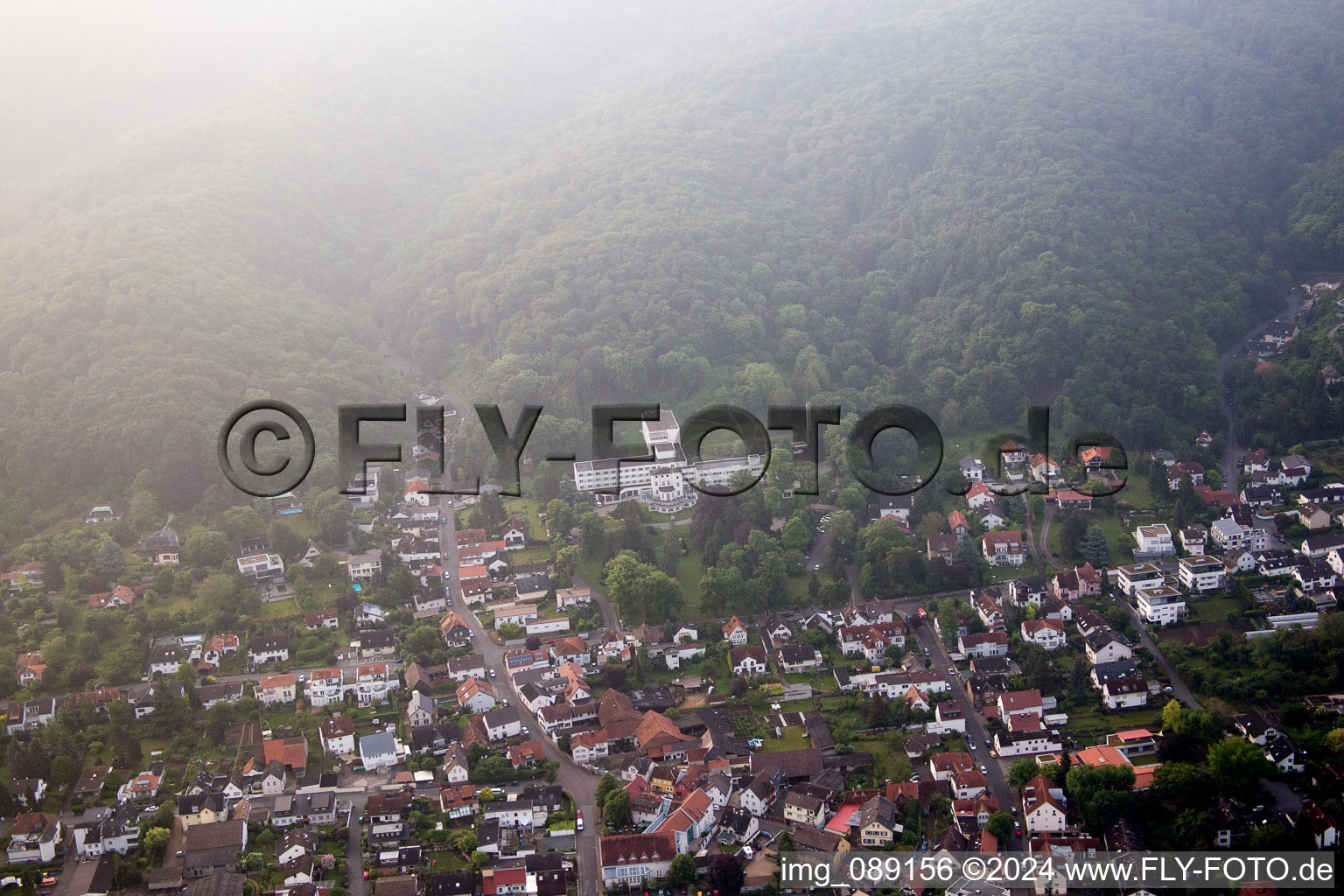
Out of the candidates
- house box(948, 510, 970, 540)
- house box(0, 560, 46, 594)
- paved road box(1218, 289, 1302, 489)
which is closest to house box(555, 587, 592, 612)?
house box(948, 510, 970, 540)

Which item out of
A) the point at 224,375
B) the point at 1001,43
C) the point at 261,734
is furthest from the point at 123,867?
the point at 1001,43

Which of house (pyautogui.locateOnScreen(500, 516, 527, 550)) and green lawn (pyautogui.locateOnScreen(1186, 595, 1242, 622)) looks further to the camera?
house (pyautogui.locateOnScreen(500, 516, 527, 550))

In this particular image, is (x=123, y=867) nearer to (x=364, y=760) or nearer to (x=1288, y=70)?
(x=364, y=760)

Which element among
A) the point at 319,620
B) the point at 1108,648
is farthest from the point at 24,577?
the point at 1108,648

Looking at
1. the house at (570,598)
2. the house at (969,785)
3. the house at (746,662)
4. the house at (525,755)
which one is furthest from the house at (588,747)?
the house at (969,785)

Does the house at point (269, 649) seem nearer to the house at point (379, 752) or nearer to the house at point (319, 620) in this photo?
the house at point (319, 620)

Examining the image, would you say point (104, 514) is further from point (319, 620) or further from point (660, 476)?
point (660, 476)

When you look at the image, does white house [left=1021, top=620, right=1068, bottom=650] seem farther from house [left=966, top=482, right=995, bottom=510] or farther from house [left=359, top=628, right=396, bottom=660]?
house [left=359, top=628, right=396, bottom=660]
